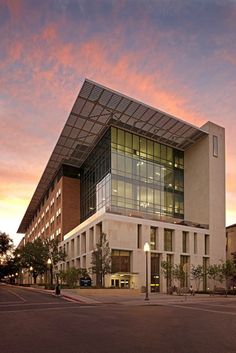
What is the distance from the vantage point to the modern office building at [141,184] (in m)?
55.1

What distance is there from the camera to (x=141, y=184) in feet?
210

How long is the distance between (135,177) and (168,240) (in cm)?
1027

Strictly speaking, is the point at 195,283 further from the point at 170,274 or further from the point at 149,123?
the point at 149,123

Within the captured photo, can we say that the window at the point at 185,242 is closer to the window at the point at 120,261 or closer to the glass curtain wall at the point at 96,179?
the window at the point at 120,261

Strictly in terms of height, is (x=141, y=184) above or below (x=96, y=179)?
below

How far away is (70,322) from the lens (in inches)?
656

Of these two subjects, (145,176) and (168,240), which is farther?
(145,176)

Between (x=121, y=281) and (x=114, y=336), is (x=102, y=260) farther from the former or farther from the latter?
(x=114, y=336)

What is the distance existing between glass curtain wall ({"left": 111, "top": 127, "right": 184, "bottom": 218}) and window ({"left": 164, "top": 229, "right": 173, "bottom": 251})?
2.91 m

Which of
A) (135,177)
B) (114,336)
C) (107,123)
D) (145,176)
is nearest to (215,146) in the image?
(145,176)

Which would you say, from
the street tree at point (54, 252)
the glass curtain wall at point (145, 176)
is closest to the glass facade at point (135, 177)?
the glass curtain wall at point (145, 176)

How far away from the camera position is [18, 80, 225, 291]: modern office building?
55.1 metres

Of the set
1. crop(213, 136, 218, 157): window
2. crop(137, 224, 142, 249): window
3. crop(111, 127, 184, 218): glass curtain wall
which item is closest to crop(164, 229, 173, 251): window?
crop(111, 127, 184, 218): glass curtain wall

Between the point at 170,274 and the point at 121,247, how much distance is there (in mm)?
6877
